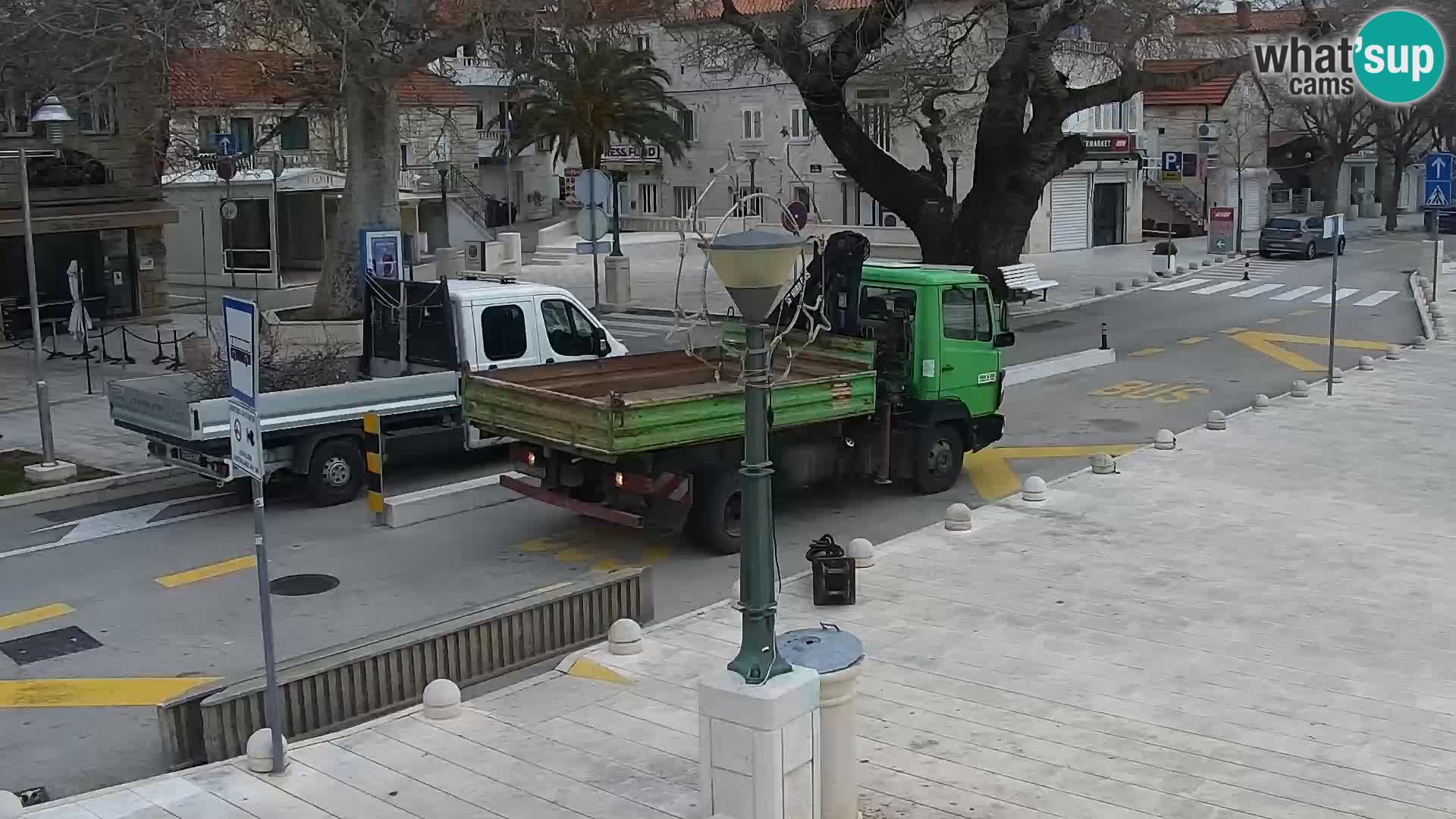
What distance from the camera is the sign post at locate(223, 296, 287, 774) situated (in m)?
7.57

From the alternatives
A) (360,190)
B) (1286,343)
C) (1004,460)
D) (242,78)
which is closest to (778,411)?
(1004,460)

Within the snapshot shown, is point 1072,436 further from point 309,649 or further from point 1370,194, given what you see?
point 1370,194

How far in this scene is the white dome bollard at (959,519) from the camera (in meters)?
13.5

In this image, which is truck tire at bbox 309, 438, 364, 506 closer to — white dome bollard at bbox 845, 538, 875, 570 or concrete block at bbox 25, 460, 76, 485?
concrete block at bbox 25, 460, 76, 485

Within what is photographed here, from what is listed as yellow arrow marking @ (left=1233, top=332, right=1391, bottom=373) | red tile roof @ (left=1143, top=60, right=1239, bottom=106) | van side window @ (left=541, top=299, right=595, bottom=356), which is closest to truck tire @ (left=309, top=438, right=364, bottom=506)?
van side window @ (left=541, top=299, right=595, bottom=356)

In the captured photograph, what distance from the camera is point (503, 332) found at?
16.3 m

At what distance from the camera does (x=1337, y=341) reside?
93.6 ft

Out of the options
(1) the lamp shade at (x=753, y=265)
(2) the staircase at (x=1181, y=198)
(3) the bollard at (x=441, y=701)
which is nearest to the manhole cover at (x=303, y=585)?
(3) the bollard at (x=441, y=701)

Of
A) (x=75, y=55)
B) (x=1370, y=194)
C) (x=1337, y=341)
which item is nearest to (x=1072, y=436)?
(x=1337, y=341)

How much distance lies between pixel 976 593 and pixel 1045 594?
1.77ft

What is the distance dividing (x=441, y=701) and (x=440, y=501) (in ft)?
20.4

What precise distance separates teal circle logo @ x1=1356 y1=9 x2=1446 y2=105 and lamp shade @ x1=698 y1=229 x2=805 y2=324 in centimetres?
2907

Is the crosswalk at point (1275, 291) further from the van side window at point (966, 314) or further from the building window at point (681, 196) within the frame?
the building window at point (681, 196)

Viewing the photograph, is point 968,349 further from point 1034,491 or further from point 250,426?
point 250,426
